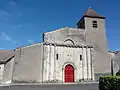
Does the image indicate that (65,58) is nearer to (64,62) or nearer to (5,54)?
(64,62)

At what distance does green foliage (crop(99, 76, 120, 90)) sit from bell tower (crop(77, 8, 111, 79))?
51.8 feet

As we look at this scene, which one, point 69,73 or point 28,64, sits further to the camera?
point 69,73

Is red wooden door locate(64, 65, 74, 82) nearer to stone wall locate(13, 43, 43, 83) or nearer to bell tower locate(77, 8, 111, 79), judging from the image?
bell tower locate(77, 8, 111, 79)

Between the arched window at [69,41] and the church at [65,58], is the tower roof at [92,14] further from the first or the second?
the arched window at [69,41]

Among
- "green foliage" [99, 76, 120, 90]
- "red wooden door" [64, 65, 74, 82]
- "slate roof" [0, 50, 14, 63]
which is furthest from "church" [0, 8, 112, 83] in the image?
"green foliage" [99, 76, 120, 90]

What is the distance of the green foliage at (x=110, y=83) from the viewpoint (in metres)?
9.02

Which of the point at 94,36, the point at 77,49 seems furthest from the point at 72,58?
the point at 94,36

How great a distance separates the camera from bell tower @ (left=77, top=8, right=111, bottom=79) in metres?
26.4

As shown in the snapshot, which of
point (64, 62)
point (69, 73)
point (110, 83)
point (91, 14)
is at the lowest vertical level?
point (69, 73)

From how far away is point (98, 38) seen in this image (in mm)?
27672

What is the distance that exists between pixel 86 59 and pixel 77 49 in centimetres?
A: 199

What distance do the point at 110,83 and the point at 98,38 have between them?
1860cm

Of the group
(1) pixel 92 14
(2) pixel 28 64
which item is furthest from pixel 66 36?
(2) pixel 28 64

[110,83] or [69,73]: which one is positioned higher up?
[110,83]
